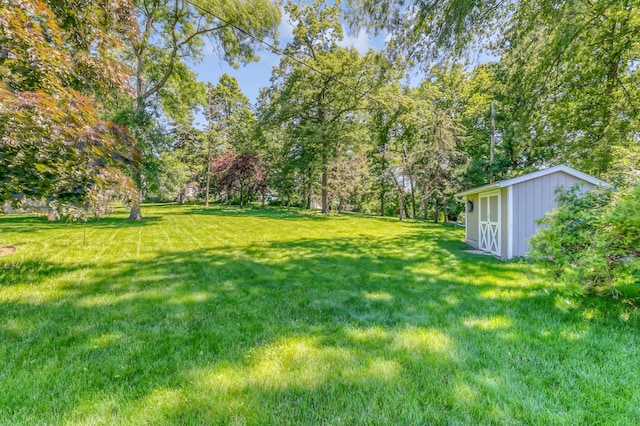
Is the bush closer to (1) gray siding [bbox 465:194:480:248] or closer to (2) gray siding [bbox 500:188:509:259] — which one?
(2) gray siding [bbox 500:188:509:259]

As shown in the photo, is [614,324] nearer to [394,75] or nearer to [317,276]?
[317,276]

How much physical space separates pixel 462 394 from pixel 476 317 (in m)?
1.57

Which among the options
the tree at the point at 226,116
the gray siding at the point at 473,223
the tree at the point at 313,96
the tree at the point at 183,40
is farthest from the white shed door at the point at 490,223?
the tree at the point at 226,116

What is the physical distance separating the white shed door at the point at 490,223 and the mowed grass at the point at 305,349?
298 centimetres

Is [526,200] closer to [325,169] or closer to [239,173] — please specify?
[325,169]

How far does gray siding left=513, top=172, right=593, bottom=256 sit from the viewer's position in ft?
22.9

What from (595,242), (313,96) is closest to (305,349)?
(595,242)

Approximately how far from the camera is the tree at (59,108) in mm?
3074

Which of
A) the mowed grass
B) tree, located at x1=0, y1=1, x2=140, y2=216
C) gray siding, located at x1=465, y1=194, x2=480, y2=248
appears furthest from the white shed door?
tree, located at x1=0, y1=1, x2=140, y2=216

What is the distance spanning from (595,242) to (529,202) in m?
4.72

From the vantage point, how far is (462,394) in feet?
5.98

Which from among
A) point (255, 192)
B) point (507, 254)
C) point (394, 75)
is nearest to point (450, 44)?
point (394, 75)

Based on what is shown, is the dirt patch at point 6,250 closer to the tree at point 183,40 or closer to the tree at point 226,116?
the tree at point 183,40

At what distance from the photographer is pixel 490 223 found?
8.26m
